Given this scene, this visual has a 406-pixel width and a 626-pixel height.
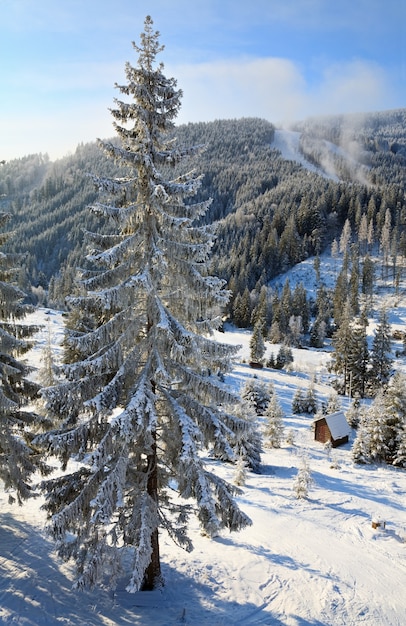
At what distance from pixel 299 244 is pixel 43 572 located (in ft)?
375

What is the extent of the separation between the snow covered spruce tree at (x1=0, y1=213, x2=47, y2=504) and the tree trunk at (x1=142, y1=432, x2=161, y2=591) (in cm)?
418

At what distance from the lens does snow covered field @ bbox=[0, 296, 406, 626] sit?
32.0 feet

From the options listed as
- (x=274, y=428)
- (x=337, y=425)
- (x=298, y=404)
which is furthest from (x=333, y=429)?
(x=298, y=404)

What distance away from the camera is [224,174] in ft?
655

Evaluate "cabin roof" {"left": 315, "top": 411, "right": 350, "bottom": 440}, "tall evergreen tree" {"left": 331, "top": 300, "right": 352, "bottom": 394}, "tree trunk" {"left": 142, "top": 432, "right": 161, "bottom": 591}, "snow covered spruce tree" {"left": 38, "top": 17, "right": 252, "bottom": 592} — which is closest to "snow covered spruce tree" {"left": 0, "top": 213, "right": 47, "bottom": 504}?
"snow covered spruce tree" {"left": 38, "top": 17, "right": 252, "bottom": 592}

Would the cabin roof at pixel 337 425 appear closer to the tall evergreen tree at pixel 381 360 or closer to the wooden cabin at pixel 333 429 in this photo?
the wooden cabin at pixel 333 429

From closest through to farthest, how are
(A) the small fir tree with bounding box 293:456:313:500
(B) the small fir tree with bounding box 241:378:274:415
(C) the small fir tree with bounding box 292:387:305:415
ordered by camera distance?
(A) the small fir tree with bounding box 293:456:313:500
(B) the small fir tree with bounding box 241:378:274:415
(C) the small fir tree with bounding box 292:387:305:415

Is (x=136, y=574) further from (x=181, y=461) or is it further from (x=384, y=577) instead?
(x=384, y=577)

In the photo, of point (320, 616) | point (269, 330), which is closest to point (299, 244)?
point (269, 330)

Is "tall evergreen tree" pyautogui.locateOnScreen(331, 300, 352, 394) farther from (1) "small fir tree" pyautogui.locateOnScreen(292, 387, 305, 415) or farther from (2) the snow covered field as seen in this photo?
(2) the snow covered field

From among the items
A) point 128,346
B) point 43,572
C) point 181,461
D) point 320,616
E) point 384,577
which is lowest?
point 384,577

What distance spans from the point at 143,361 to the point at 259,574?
336 inches

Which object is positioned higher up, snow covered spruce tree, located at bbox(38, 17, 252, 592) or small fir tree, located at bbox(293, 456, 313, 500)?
snow covered spruce tree, located at bbox(38, 17, 252, 592)

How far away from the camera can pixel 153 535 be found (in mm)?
9484
